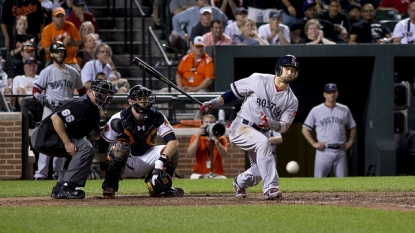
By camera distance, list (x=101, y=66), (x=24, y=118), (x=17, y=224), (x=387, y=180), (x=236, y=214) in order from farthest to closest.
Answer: (x=101, y=66)
(x=24, y=118)
(x=387, y=180)
(x=236, y=214)
(x=17, y=224)

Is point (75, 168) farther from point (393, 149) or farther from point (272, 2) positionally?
point (272, 2)

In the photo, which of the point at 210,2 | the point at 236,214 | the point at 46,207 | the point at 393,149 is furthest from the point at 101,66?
the point at 236,214

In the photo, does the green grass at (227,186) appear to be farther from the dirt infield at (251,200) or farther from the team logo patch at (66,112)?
the team logo patch at (66,112)

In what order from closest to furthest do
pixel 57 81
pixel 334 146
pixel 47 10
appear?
pixel 57 81 → pixel 334 146 → pixel 47 10

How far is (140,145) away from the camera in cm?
1013

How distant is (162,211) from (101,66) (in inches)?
299

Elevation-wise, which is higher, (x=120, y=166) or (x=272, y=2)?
(x=272, y=2)

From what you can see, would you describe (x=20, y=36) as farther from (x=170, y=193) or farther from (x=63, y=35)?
(x=170, y=193)

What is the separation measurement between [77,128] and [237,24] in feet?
24.2

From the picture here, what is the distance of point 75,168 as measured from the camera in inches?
377

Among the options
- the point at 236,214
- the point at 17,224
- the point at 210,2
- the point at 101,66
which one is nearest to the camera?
the point at 17,224

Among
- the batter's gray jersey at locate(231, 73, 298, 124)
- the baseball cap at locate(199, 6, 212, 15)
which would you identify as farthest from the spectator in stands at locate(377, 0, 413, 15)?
the batter's gray jersey at locate(231, 73, 298, 124)

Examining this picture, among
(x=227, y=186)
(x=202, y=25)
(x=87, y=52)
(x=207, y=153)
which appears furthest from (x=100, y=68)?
(x=227, y=186)

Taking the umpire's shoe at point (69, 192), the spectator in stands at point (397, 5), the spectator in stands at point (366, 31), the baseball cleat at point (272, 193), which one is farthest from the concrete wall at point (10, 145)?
the spectator in stands at point (397, 5)
